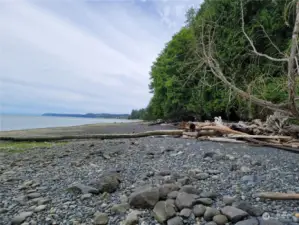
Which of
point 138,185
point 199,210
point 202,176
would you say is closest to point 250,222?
point 199,210

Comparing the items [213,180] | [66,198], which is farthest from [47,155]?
[213,180]

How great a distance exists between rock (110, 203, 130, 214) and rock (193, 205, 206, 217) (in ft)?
2.44

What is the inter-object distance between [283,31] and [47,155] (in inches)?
597

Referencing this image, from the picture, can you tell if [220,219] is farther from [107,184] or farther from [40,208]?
[40,208]

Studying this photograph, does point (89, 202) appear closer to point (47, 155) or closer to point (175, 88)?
point (47, 155)

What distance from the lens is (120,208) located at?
2.70 metres

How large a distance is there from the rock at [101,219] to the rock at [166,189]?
2.25 feet

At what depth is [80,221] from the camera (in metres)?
2.52

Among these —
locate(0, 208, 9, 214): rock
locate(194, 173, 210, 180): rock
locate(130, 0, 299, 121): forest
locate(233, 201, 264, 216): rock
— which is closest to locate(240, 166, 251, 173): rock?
locate(194, 173, 210, 180): rock

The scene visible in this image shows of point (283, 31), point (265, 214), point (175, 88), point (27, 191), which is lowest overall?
point (265, 214)

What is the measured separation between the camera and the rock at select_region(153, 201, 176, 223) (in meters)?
2.46

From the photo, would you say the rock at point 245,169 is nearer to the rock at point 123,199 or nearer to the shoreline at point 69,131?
the rock at point 123,199

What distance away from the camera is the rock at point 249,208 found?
2.45 m

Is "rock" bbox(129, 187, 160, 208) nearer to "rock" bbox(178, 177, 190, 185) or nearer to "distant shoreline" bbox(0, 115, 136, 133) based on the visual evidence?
"rock" bbox(178, 177, 190, 185)
